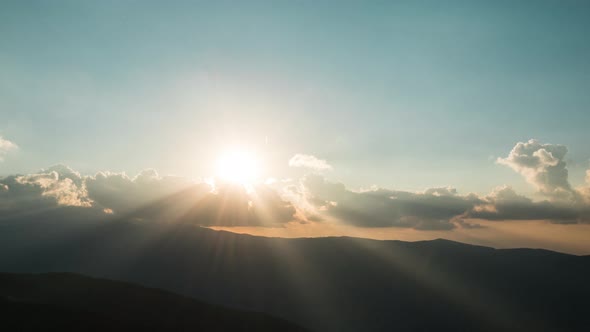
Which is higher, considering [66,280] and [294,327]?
[66,280]

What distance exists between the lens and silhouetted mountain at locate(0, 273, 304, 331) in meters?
50.8

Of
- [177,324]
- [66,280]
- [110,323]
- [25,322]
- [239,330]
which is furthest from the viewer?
[66,280]

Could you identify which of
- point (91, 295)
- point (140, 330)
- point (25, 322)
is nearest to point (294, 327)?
point (140, 330)

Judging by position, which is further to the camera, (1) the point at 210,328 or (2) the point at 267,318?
(2) the point at 267,318

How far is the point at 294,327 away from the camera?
2995 inches

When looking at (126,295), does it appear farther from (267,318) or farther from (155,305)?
(267,318)

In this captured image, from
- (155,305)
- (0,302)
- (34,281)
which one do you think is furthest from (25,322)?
(34,281)

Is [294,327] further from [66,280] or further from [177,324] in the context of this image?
→ [66,280]

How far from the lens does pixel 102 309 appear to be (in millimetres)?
65875

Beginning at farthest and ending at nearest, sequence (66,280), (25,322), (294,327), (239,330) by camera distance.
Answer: (66,280)
(294,327)
(239,330)
(25,322)

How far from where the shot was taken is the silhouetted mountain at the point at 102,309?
5078 cm

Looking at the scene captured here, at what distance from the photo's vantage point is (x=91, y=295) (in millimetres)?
73375

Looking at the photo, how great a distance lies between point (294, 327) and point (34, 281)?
5699 centimetres

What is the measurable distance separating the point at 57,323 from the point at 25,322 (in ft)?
12.4
